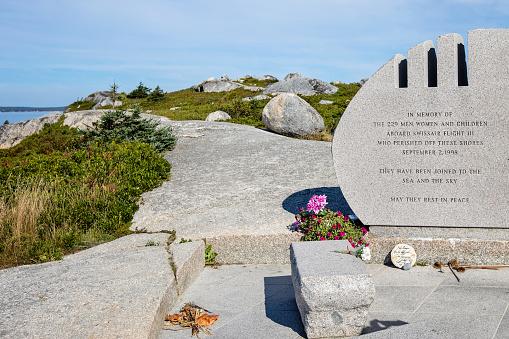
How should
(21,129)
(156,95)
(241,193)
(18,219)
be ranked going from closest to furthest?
(18,219) < (241,193) < (21,129) < (156,95)

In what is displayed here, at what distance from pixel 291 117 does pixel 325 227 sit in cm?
848

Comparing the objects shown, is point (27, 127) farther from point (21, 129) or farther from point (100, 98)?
point (100, 98)

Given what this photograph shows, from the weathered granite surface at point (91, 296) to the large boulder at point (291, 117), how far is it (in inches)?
355

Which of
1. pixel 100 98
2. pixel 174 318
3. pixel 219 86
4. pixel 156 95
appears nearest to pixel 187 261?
pixel 174 318

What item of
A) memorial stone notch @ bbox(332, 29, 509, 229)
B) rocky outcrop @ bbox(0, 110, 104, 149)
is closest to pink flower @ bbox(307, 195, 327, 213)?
memorial stone notch @ bbox(332, 29, 509, 229)

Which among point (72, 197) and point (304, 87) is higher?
point (304, 87)

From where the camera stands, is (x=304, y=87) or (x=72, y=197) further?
(x=304, y=87)

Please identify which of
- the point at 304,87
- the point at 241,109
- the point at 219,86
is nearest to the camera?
the point at 241,109

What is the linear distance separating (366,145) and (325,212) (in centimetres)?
100

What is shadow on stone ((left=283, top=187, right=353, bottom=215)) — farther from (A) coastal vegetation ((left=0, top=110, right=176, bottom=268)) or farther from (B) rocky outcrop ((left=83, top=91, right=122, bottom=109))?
(B) rocky outcrop ((left=83, top=91, right=122, bottom=109))

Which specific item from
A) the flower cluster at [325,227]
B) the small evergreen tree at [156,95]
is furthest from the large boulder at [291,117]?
the small evergreen tree at [156,95]

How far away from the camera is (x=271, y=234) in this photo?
16.2ft

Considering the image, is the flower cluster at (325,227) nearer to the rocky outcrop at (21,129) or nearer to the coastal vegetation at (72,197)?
the coastal vegetation at (72,197)

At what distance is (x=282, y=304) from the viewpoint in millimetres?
3742
